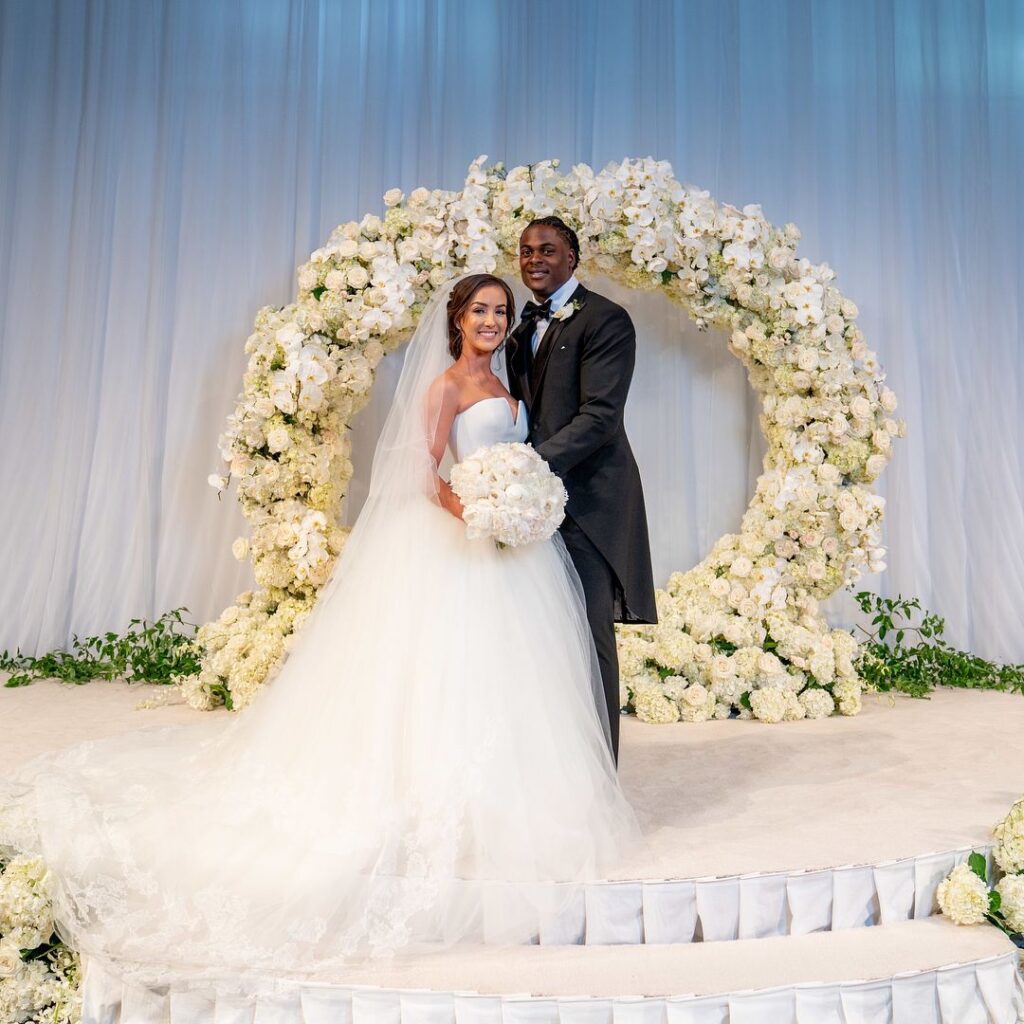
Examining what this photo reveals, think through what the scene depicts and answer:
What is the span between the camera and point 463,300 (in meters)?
3.06

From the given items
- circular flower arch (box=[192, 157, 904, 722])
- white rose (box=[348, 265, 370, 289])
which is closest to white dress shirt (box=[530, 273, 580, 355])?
circular flower arch (box=[192, 157, 904, 722])

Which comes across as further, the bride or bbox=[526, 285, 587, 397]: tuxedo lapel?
bbox=[526, 285, 587, 397]: tuxedo lapel

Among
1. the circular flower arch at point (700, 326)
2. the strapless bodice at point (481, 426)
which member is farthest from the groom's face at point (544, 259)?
the circular flower arch at point (700, 326)

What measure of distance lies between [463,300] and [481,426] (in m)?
0.39

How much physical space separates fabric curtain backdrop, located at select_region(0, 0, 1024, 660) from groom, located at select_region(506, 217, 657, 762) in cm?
235

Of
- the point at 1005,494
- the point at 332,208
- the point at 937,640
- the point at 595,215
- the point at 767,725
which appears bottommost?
the point at 767,725

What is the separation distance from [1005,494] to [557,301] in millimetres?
3672

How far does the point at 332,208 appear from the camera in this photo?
5.71m

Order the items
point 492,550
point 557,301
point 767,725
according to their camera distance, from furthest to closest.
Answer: point 767,725, point 557,301, point 492,550

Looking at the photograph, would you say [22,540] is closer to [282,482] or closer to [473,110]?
[282,482]

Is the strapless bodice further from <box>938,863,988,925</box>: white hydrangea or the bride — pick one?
<box>938,863,988,925</box>: white hydrangea

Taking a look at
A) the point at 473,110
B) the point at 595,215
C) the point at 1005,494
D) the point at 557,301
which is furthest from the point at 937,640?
the point at 473,110

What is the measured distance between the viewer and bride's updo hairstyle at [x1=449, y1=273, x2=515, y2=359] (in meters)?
3.04

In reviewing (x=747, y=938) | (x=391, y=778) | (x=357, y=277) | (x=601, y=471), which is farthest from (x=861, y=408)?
(x=391, y=778)
